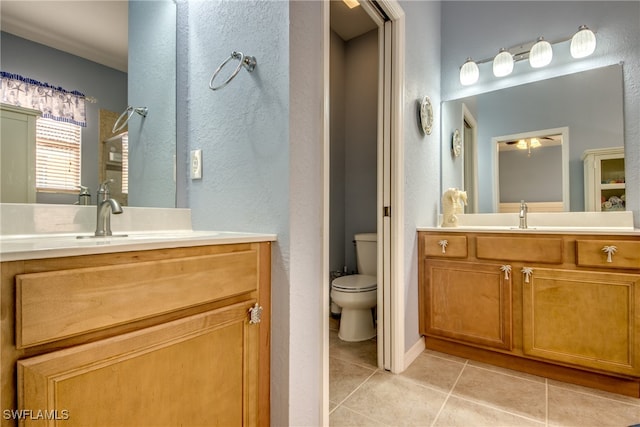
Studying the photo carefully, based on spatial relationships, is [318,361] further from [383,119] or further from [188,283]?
[383,119]

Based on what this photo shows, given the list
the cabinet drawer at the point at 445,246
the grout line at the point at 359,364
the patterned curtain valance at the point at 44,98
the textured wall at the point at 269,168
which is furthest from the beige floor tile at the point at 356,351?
the patterned curtain valance at the point at 44,98

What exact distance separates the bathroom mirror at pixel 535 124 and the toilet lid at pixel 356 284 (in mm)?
929

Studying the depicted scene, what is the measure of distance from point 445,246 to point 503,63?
1397 millimetres

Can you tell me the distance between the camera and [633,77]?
187 centimetres

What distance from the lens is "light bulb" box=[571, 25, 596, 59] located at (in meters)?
1.96

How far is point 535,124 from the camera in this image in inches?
85.4

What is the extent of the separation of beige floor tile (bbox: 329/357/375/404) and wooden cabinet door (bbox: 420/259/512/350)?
532 mm

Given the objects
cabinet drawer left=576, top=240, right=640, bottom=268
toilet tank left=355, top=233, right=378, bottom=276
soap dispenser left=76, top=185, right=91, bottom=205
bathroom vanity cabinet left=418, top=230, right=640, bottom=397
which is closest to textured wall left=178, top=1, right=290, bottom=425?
soap dispenser left=76, top=185, right=91, bottom=205

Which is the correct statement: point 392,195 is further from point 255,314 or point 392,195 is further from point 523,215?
point 255,314

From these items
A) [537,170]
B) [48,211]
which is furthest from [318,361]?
[537,170]

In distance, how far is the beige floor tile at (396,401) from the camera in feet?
4.65

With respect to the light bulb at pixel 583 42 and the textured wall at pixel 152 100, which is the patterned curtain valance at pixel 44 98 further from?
the light bulb at pixel 583 42

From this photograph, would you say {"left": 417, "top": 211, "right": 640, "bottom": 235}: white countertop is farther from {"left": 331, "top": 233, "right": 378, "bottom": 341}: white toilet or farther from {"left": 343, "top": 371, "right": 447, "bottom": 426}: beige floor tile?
{"left": 343, "top": 371, "right": 447, "bottom": 426}: beige floor tile

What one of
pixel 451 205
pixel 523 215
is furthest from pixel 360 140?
pixel 523 215
